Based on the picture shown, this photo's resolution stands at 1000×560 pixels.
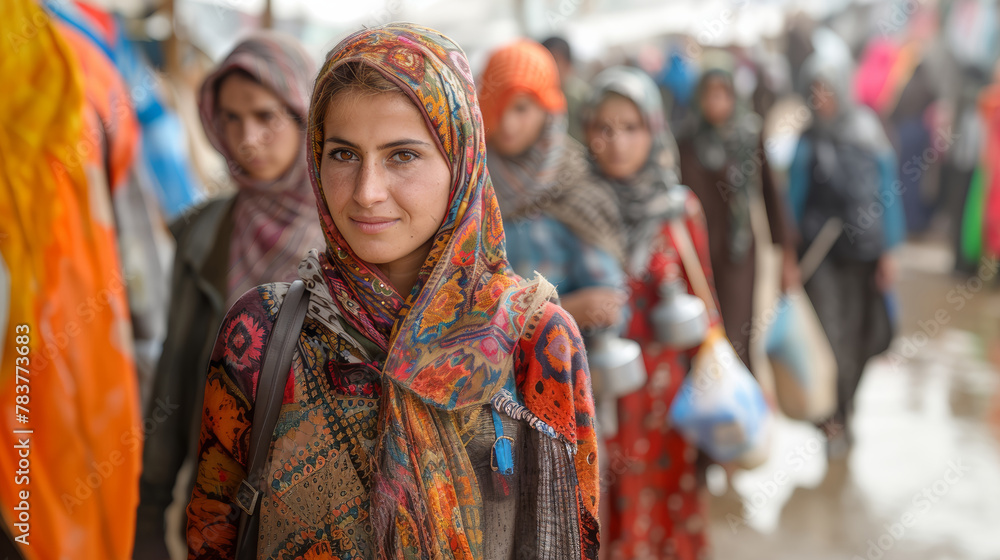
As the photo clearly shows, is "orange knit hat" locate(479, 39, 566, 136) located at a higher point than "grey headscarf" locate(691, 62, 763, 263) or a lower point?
higher

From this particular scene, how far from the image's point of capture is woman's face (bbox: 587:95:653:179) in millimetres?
2908

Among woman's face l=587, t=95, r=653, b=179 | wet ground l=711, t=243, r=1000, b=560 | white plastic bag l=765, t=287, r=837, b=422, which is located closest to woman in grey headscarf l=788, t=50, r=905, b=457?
wet ground l=711, t=243, r=1000, b=560

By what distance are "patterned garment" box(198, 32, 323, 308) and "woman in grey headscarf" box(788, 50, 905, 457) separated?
3.33 meters

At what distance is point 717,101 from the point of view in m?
4.20

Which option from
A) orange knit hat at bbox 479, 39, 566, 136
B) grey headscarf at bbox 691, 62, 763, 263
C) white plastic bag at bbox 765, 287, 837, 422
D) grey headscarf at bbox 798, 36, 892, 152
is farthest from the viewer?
grey headscarf at bbox 798, 36, 892, 152

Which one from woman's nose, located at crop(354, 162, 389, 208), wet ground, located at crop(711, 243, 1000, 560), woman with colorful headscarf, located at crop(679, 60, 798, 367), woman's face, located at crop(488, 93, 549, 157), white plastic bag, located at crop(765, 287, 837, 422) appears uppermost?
woman's nose, located at crop(354, 162, 389, 208)

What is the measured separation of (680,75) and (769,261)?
328 centimetres

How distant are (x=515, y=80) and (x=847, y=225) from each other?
266cm

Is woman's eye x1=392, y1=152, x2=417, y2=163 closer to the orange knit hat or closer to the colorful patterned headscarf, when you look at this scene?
the colorful patterned headscarf

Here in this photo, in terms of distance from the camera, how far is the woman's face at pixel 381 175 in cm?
104

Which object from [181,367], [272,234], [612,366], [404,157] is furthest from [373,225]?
[181,367]

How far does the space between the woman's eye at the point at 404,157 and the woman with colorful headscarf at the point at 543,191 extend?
1.45 m

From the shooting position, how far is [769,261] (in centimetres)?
960

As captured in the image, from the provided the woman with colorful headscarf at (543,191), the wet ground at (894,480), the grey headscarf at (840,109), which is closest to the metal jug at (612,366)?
the woman with colorful headscarf at (543,191)
